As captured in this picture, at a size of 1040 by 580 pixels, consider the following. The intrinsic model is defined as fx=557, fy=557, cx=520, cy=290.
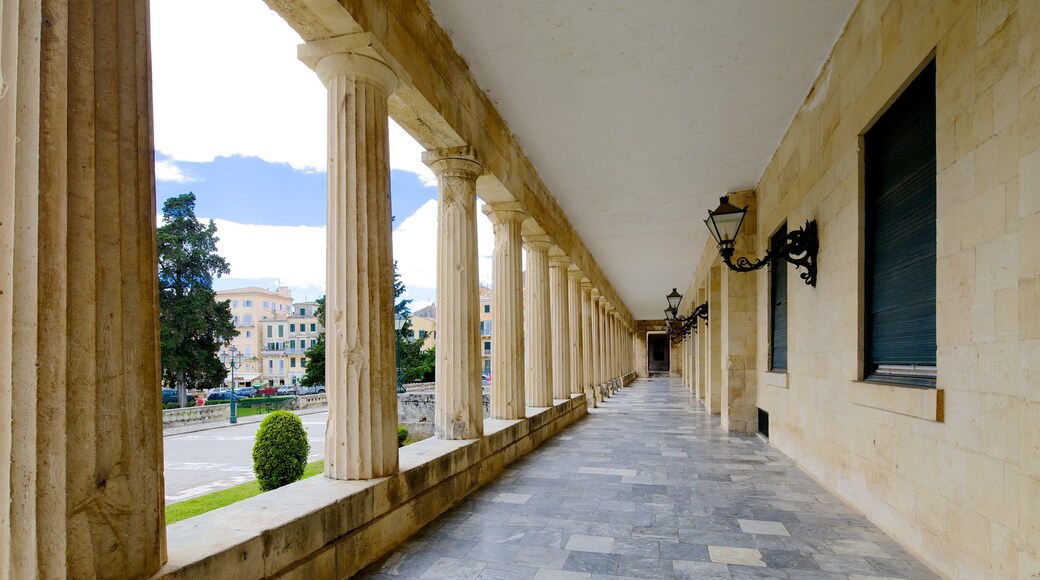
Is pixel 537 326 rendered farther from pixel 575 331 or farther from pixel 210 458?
pixel 210 458

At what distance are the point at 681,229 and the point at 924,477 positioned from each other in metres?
10.8

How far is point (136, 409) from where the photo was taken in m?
2.46

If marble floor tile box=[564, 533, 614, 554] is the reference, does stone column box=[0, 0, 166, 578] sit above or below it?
above

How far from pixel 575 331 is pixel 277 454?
9204mm

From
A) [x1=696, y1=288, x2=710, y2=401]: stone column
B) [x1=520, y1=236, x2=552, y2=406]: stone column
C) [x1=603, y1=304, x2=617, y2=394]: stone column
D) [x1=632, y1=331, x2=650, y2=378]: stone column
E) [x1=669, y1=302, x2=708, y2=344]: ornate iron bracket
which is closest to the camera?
[x1=520, y1=236, x2=552, y2=406]: stone column

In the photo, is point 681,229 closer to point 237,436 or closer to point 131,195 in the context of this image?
point 131,195

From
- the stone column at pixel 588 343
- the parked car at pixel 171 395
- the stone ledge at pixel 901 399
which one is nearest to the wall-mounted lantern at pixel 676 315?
Result: the stone column at pixel 588 343

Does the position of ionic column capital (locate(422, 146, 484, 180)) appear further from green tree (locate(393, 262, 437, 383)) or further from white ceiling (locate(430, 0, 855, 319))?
green tree (locate(393, 262, 437, 383))

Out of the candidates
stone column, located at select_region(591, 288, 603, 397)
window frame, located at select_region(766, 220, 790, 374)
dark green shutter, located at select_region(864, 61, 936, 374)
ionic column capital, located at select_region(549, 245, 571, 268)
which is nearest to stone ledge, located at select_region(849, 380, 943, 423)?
dark green shutter, located at select_region(864, 61, 936, 374)

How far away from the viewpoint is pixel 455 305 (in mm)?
6855

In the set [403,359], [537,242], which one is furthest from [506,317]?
[403,359]

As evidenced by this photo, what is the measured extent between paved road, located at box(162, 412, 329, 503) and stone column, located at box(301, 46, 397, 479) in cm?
938

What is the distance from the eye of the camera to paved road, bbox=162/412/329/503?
1517 centimetres

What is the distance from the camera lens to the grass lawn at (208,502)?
11.1 meters
